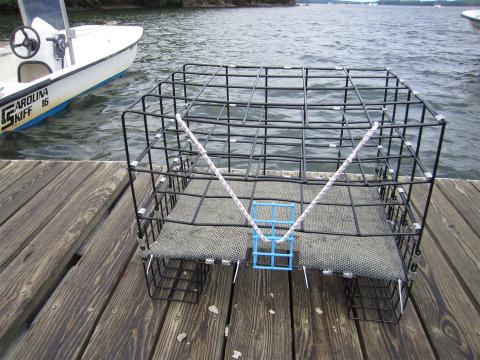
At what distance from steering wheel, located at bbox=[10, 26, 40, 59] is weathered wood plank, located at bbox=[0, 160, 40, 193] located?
3.97 meters

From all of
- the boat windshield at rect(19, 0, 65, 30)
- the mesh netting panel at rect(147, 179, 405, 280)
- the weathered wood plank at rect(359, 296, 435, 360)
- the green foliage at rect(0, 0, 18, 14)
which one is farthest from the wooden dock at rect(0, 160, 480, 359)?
the green foliage at rect(0, 0, 18, 14)

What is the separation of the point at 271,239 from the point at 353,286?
0.65 meters

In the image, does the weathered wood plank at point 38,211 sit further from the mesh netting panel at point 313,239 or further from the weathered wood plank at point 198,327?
the weathered wood plank at point 198,327

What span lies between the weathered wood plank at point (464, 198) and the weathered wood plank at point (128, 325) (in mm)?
2484

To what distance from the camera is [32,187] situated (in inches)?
146

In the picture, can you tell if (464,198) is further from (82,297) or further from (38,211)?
(38,211)

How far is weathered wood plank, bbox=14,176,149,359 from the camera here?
2.11 metres

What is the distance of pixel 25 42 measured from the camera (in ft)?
23.7

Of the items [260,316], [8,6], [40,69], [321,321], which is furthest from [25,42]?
[8,6]

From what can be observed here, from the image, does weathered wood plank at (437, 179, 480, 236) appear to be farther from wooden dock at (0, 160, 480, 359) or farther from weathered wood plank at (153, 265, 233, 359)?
weathered wood plank at (153, 265, 233, 359)

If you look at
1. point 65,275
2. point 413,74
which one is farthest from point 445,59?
point 65,275

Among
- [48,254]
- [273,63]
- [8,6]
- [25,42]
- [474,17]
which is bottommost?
[273,63]

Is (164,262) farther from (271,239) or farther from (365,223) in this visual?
(365,223)

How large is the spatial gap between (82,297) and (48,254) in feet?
1.84
